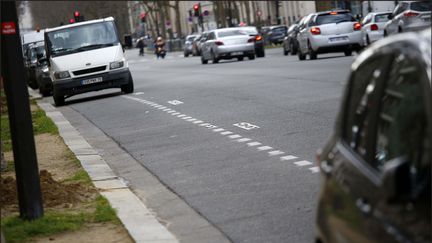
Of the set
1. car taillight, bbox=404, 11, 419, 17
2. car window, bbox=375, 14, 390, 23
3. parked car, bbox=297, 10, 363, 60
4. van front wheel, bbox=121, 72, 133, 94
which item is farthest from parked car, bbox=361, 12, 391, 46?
van front wheel, bbox=121, 72, 133, 94

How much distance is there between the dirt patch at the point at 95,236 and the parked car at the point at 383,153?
375 cm

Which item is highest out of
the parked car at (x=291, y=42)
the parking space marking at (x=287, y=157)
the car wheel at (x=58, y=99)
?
the parking space marking at (x=287, y=157)

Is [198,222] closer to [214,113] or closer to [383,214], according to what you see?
[383,214]

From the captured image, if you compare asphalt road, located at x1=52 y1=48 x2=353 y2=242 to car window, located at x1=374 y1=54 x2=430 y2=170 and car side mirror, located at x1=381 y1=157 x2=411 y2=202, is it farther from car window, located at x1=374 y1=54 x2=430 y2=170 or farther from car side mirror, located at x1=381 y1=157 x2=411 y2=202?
car side mirror, located at x1=381 y1=157 x2=411 y2=202

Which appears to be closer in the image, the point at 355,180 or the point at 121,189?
the point at 355,180

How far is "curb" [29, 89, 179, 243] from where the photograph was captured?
8.90 m

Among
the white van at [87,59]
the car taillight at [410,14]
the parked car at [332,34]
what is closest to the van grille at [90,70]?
the white van at [87,59]

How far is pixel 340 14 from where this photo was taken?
44500mm

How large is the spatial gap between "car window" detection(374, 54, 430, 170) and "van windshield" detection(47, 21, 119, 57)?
27414mm

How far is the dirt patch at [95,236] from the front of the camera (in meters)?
8.83

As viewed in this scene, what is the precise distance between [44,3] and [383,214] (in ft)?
566

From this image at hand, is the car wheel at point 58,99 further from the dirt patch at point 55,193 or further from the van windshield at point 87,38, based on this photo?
the dirt patch at point 55,193

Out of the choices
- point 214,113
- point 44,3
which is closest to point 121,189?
point 214,113

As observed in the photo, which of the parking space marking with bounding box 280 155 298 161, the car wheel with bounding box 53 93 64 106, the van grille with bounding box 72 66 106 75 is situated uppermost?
the parking space marking with bounding box 280 155 298 161
